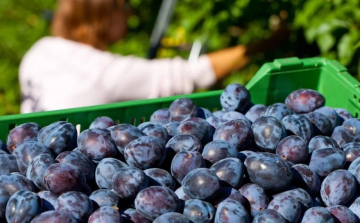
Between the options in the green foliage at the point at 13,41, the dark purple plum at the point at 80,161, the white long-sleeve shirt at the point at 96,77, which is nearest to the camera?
the dark purple plum at the point at 80,161

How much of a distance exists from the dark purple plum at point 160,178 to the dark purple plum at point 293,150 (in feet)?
0.99

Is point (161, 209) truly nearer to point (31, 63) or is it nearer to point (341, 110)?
point (341, 110)

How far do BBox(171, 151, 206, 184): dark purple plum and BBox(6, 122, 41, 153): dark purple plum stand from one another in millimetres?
416

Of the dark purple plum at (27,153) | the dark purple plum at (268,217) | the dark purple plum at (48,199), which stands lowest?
the dark purple plum at (268,217)

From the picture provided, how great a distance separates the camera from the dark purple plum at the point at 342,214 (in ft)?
3.99

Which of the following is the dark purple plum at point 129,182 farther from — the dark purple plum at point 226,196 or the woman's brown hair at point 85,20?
the woman's brown hair at point 85,20

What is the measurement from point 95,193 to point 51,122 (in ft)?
1.38

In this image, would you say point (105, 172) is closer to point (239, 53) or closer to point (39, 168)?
point (39, 168)

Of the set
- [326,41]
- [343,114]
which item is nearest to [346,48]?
[326,41]

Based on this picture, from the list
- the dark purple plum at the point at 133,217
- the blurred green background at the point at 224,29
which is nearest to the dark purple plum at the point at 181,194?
the dark purple plum at the point at 133,217

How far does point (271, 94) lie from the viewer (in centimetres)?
183

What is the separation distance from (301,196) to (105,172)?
455 mm

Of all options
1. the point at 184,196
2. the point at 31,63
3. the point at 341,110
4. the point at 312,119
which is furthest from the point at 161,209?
the point at 31,63

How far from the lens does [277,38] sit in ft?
8.72
